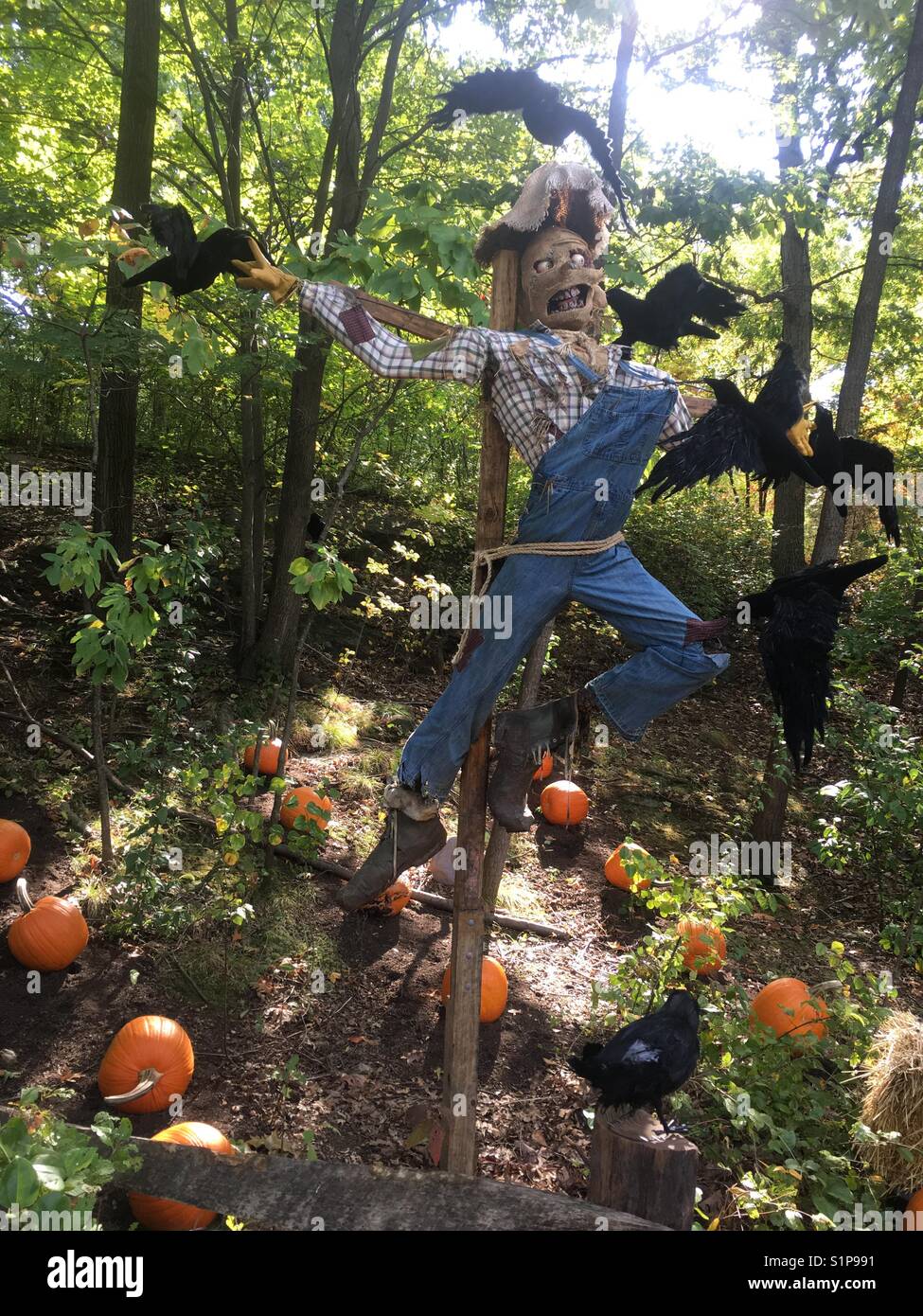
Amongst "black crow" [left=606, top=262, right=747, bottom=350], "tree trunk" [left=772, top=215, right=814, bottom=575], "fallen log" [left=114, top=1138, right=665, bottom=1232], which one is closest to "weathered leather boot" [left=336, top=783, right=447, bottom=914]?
"fallen log" [left=114, top=1138, right=665, bottom=1232]

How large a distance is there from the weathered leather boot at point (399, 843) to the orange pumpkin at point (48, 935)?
6.98ft

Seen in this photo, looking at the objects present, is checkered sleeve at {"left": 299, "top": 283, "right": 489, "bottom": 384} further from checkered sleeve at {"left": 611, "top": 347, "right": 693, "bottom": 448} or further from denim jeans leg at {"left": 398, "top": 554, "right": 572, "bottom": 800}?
denim jeans leg at {"left": 398, "top": 554, "right": 572, "bottom": 800}

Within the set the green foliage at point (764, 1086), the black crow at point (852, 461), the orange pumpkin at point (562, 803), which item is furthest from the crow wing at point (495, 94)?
the orange pumpkin at point (562, 803)

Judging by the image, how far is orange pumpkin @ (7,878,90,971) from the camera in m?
4.73

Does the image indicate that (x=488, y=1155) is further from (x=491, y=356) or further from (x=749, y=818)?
(x=749, y=818)

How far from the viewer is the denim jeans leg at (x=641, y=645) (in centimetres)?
310

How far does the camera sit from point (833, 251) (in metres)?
13.0

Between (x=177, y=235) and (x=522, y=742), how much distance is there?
231cm

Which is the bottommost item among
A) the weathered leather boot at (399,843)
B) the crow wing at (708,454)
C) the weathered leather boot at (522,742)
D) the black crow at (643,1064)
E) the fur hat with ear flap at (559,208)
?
the black crow at (643,1064)

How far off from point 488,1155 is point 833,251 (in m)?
13.5

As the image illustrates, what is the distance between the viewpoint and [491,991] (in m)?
5.11

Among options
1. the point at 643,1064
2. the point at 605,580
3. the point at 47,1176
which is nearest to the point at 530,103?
the point at 605,580

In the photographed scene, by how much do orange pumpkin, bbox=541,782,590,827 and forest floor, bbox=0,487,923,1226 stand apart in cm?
24

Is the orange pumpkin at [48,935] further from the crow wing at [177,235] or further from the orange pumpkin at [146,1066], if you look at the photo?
the crow wing at [177,235]
